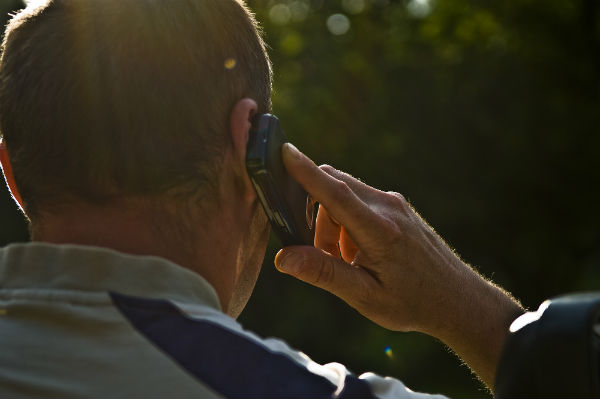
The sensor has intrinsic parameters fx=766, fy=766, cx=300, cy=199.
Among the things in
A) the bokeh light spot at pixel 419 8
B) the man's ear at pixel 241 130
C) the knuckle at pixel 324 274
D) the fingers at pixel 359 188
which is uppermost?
the man's ear at pixel 241 130

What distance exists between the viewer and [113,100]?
164 centimetres

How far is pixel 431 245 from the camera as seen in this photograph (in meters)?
2.32

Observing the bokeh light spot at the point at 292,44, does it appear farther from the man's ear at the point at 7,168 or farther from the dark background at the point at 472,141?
the man's ear at the point at 7,168

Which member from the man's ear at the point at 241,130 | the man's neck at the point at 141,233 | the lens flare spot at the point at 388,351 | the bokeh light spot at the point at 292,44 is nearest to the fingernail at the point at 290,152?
the man's ear at the point at 241,130

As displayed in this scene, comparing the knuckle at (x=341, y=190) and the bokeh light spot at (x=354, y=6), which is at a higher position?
the knuckle at (x=341, y=190)

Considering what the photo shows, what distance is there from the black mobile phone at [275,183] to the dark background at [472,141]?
42.8 ft

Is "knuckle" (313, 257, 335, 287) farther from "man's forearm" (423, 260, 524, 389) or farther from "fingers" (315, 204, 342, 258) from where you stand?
"man's forearm" (423, 260, 524, 389)

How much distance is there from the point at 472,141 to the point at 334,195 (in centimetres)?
1561

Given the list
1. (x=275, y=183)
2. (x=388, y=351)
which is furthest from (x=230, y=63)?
(x=388, y=351)

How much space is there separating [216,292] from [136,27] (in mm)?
621

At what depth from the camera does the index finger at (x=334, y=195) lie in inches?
76.5

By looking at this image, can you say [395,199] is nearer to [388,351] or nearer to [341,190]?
[341,190]

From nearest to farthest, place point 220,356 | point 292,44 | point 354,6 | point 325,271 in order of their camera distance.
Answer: point 220,356 → point 325,271 → point 292,44 → point 354,6

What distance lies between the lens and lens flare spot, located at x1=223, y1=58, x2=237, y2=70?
5.91 feet
